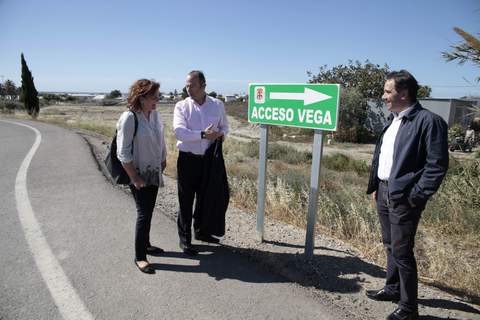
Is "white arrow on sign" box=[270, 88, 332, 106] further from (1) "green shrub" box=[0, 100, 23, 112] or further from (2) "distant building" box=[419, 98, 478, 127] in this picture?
(1) "green shrub" box=[0, 100, 23, 112]

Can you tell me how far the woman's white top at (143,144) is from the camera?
3.62 metres

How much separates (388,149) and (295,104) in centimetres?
114

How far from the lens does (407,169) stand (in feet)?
9.28

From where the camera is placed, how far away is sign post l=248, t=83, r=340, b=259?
3.56 meters

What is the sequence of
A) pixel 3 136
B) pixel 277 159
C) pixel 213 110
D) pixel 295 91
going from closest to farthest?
1. pixel 295 91
2. pixel 213 110
3. pixel 3 136
4. pixel 277 159

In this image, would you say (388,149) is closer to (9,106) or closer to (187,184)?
(187,184)

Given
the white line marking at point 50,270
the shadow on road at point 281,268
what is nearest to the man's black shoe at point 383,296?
the shadow on road at point 281,268

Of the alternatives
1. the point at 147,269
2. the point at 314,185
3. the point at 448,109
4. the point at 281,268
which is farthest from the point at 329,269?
the point at 448,109

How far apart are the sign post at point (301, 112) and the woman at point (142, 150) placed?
119 cm

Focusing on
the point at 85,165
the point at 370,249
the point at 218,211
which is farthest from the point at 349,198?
the point at 85,165

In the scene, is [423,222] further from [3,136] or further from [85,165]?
[3,136]

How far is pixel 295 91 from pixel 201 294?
2188mm

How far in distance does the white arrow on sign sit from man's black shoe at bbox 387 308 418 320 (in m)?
1.93

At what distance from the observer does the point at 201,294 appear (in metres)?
3.30
